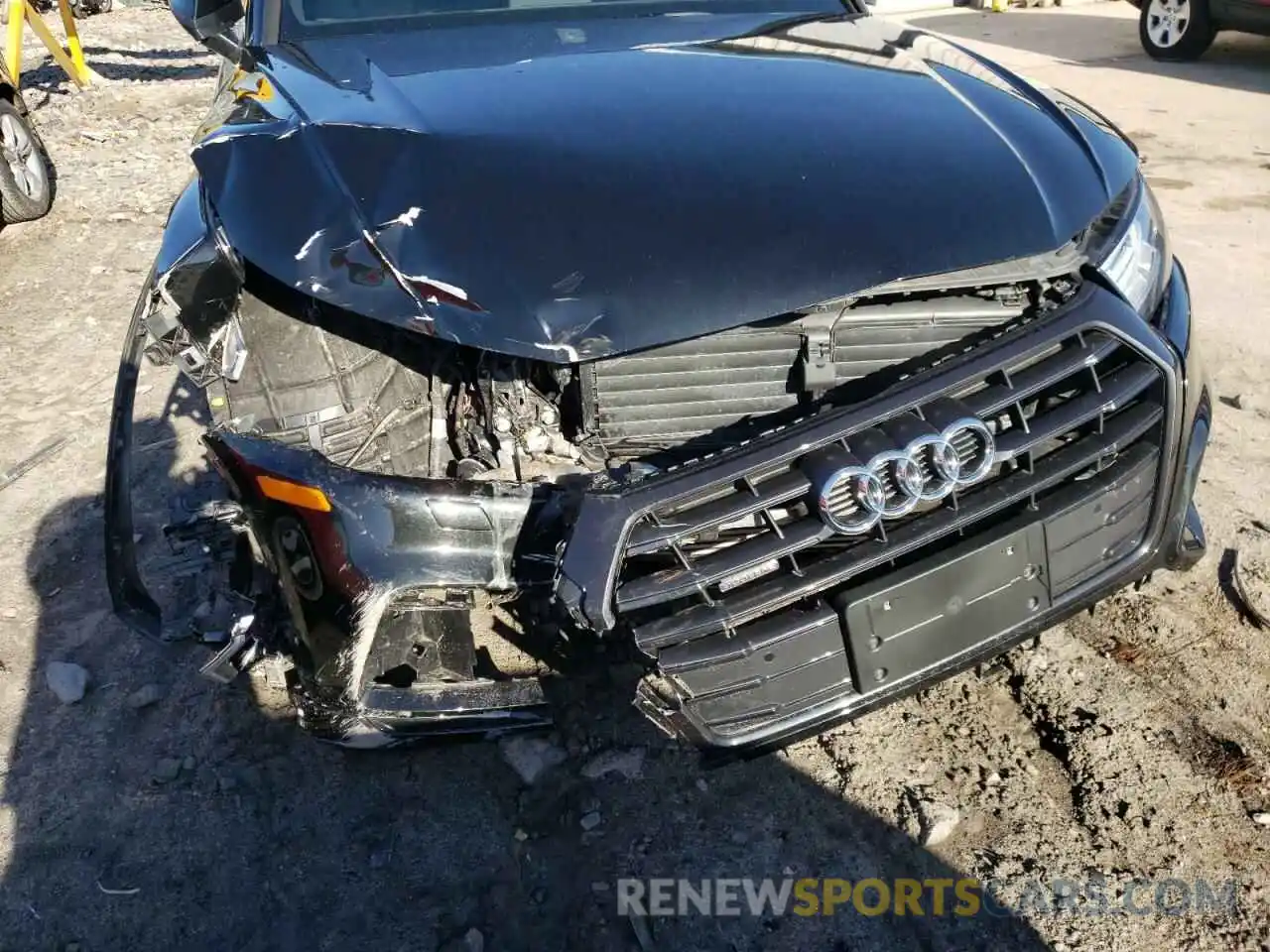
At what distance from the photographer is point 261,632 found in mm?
2076

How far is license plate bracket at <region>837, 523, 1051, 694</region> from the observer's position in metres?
1.71

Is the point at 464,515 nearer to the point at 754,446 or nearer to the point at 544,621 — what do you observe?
the point at 544,621

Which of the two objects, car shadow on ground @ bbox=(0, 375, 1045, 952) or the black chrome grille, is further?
car shadow on ground @ bbox=(0, 375, 1045, 952)

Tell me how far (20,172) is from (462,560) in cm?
595

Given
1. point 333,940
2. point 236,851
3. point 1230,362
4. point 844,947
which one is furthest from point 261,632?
point 1230,362

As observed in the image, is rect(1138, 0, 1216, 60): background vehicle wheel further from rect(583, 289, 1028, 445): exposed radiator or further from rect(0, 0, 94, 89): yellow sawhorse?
rect(0, 0, 94, 89): yellow sawhorse

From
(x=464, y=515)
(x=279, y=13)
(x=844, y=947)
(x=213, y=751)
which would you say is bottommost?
(x=213, y=751)

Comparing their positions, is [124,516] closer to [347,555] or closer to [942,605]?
[347,555]

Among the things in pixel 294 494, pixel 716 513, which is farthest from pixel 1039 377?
pixel 294 494

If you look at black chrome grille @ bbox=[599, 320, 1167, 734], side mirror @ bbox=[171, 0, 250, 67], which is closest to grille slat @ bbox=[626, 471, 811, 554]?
black chrome grille @ bbox=[599, 320, 1167, 734]

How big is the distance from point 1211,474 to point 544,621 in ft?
7.09

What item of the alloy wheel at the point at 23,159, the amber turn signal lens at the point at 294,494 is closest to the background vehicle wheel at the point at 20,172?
the alloy wheel at the point at 23,159

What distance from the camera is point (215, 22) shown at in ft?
9.27

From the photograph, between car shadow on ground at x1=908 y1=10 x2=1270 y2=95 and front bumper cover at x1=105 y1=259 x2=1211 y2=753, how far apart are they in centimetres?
708
